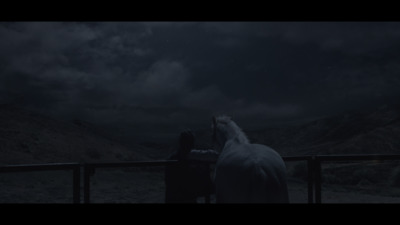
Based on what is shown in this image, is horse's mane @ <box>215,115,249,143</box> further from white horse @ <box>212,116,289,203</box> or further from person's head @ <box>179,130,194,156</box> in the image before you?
white horse @ <box>212,116,289,203</box>

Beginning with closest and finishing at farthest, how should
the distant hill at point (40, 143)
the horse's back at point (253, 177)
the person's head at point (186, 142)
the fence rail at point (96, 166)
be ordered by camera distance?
1. the horse's back at point (253, 177)
2. the fence rail at point (96, 166)
3. the person's head at point (186, 142)
4. the distant hill at point (40, 143)

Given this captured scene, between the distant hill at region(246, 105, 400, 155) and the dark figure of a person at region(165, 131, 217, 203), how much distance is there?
136ft

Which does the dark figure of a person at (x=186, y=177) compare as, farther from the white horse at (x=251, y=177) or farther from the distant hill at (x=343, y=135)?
the distant hill at (x=343, y=135)

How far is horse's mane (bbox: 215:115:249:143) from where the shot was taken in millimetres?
3814

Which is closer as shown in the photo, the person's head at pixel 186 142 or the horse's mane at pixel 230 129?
the horse's mane at pixel 230 129

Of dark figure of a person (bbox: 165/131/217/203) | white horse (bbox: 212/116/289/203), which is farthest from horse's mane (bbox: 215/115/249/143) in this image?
white horse (bbox: 212/116/289/203)

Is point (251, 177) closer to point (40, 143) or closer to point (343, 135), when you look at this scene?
point (40, 143)

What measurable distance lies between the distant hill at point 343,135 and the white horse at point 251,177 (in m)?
42.4

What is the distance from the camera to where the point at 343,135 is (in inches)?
2672

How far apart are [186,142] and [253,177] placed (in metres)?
1.50

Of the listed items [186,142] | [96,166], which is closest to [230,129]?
[186,142]

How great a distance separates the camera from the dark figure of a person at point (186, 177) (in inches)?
163

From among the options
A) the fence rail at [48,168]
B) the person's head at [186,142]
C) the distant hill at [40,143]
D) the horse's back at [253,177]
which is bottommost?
the horse's back at [253,177]

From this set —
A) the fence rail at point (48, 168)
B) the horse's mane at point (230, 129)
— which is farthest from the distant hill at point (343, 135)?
the fence rail at point (48, 168)
